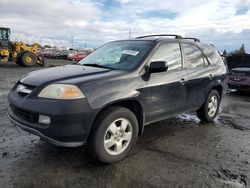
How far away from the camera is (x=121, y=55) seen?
4.19 m

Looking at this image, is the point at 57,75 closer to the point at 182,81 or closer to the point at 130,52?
the point at 130,52

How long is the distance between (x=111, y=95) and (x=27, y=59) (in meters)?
18.7

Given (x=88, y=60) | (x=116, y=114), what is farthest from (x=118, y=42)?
(x=116, y=114)

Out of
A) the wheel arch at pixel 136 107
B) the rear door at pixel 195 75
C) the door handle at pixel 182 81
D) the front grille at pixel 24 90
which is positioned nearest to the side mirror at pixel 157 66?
the wheel arch at pixel 136 107

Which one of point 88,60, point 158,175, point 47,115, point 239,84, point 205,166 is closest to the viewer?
point 47,115

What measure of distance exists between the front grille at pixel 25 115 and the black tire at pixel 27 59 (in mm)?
17734

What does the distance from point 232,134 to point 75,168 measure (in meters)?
3.21

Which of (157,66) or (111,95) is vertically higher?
(157,66)

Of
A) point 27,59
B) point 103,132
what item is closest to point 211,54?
point 103,132

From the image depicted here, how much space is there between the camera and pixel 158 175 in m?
3.19

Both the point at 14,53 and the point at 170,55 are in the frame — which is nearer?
the point at 170,55

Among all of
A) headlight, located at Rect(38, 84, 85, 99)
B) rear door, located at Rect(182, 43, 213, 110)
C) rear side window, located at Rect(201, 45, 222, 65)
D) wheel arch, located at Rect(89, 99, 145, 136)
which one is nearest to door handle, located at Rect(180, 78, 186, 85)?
rear door, located at Rect(182, 43, 213, 110)

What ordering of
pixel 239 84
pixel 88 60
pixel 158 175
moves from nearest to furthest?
pixel 158 175
pixel 88 60
pixel 239 84

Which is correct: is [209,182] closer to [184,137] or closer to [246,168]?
[246,168]
